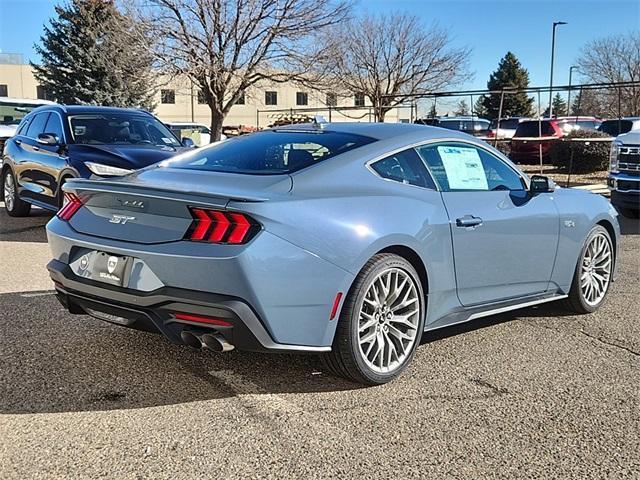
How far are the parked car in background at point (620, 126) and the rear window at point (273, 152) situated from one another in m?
16.8

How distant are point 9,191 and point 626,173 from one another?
31.3ft

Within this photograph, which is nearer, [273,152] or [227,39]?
[273,152]

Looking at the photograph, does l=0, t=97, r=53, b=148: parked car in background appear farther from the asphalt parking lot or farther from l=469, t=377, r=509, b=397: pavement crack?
l=469, t=377, r=509, b=397: pavement crack

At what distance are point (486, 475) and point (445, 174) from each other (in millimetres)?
2059

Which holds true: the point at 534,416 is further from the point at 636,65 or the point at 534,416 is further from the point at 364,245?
the point at 636,65

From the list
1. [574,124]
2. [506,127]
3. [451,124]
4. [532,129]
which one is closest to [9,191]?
[532,129]

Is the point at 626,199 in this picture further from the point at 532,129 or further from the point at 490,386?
the point at 532,129

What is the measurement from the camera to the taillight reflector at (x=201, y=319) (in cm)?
323

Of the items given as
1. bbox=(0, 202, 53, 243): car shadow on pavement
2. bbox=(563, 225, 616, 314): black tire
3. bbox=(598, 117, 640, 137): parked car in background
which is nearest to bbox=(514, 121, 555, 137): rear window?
bbox=(598, 117, 640, 137): parked car in background

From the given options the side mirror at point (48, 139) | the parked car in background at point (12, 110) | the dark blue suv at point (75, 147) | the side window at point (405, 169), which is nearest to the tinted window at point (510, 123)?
the parked car in background at point (12, 110)

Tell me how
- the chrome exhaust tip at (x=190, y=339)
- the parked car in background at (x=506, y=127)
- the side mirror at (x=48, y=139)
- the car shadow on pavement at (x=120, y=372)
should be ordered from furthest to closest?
the parked car in background at (x=506, y=127) < the side mirror at (x=48, y=139) < the car shadow on pavement at (x=120, y=372) < the chrome exhaust tip at (x=190, y=339)

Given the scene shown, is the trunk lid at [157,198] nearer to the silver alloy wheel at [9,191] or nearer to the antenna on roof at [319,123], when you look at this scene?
the antenna on roof at [319,123]

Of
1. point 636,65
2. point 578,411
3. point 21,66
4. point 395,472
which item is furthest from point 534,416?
point 21,66

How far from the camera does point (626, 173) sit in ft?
33.8
